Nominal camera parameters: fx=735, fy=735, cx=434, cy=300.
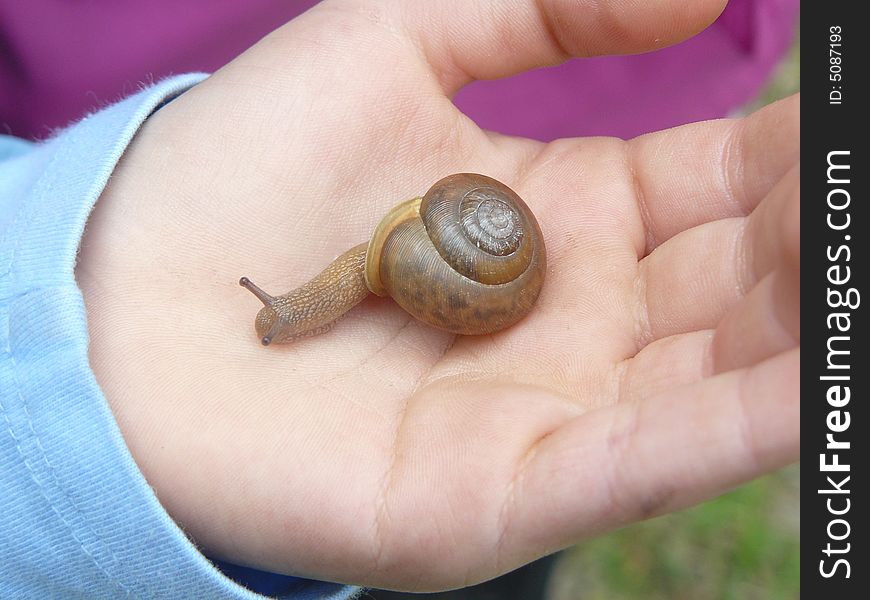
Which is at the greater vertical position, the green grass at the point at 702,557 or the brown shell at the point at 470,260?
the brown shell at the point at 470,260

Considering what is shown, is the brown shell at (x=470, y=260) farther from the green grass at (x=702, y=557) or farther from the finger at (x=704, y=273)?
the green grass at (x=702, y=557)

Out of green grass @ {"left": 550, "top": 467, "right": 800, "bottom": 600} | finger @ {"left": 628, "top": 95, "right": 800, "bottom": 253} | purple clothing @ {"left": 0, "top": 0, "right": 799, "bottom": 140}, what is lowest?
green grass @ {"left": 550, "top": 467, "right": 800, "bottom": 600}

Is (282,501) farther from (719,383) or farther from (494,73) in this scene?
(494,73)

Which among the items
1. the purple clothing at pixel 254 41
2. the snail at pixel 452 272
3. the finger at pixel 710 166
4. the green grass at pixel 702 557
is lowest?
the green grass at pixel 702 557

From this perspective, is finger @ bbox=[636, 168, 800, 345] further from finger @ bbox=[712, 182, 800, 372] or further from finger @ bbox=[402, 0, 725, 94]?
finger @ bbox=[402, 0, 725, 94]

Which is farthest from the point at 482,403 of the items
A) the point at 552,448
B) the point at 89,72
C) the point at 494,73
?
the point at 89,72

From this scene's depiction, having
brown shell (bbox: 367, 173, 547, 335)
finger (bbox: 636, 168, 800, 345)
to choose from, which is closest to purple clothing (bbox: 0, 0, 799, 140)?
brown shell (bbox: 367, 173, 547, 335)

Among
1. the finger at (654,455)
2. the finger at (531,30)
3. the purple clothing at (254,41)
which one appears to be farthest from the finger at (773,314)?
the purple clothing at (254,41)
